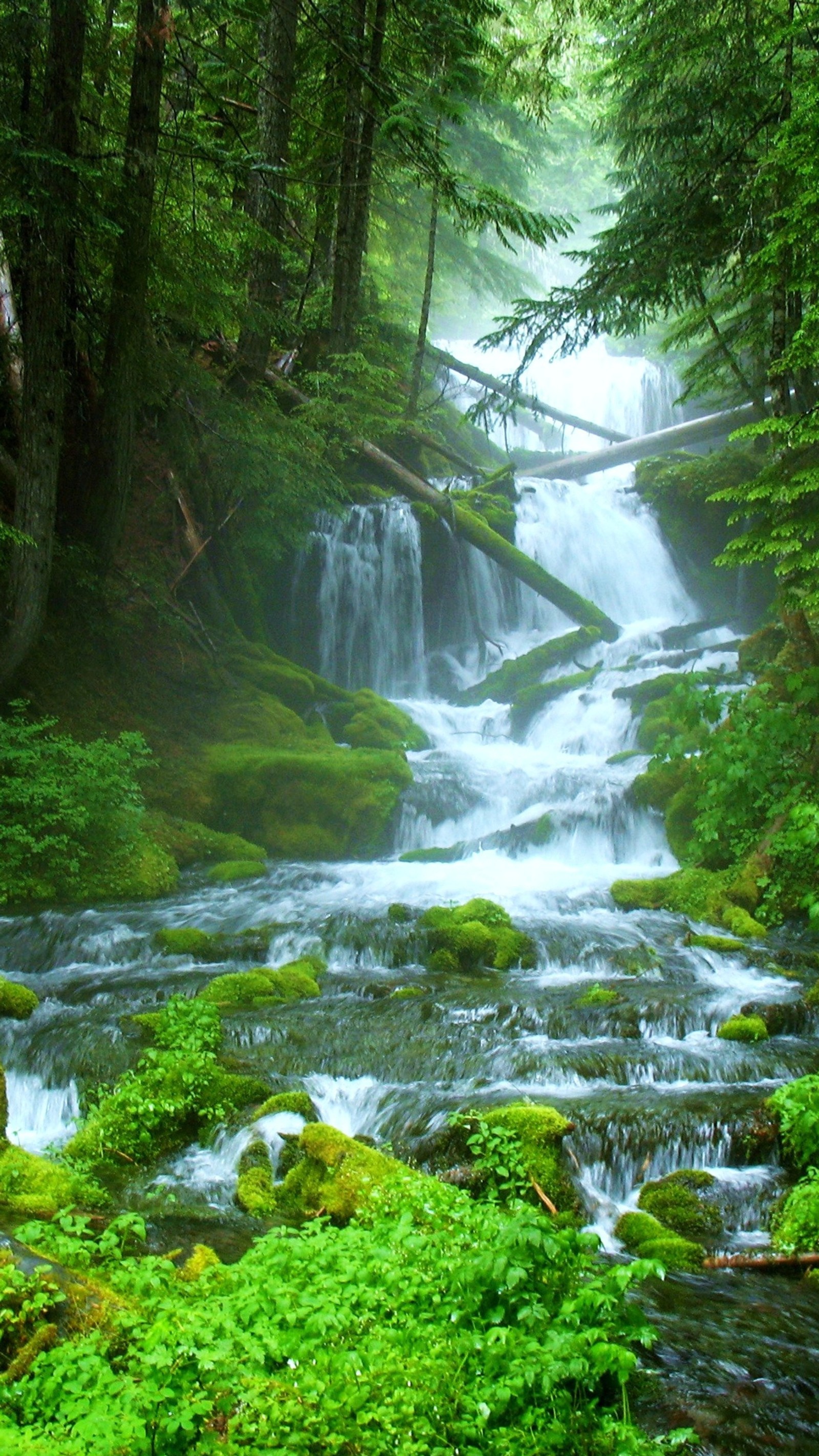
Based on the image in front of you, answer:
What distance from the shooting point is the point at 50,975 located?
327 inches

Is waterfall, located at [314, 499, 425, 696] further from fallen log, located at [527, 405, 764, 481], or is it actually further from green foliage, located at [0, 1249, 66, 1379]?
green foliage, located at [0, 1249, 66, 1379]

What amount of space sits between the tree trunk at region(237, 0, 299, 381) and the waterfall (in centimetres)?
455

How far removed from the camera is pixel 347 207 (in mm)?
14500

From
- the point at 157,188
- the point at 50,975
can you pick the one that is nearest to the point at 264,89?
the point at 157,188

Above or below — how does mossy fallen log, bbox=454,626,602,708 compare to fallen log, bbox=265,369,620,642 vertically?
below

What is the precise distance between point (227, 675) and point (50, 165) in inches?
299

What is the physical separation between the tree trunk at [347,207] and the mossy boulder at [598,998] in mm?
11446

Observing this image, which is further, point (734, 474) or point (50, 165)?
point (734, 474)

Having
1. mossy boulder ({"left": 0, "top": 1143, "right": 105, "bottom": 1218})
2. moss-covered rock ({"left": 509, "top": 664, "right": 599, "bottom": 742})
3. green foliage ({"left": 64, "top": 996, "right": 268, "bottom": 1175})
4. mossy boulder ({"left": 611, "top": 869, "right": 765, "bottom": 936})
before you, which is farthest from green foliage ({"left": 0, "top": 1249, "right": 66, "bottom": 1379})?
moss-covered rock ({"left": 509, "top": 664, "right": 599, "bottom": 742})

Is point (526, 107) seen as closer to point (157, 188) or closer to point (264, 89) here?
point (264, 89)

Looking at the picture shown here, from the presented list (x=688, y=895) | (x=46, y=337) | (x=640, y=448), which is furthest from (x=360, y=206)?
(x=688, y=895)

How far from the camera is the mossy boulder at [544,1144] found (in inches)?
186

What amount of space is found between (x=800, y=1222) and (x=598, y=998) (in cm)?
294

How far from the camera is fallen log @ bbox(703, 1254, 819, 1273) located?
14.5ft
